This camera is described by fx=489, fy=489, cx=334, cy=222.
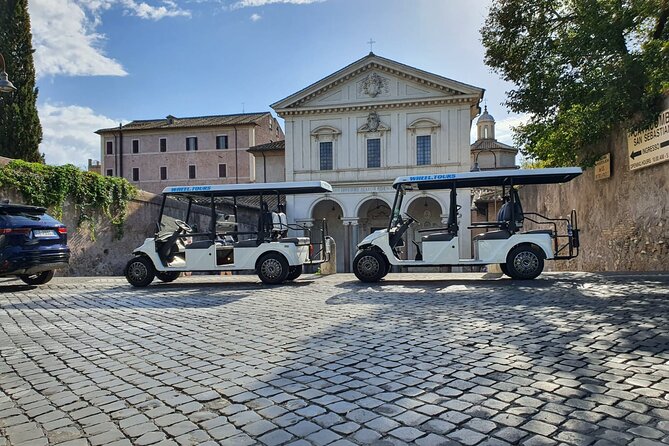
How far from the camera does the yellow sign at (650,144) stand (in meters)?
10.7

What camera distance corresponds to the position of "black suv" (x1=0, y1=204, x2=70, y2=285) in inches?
392

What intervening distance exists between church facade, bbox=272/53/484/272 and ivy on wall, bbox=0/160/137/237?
15.4m

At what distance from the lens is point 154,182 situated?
51000 millimetres

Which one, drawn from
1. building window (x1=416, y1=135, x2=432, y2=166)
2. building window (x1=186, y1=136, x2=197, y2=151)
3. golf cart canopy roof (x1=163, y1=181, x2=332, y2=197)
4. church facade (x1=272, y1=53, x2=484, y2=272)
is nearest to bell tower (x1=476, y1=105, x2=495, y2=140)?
church facade (x1=272, y1=53, x2=484, y2=272)

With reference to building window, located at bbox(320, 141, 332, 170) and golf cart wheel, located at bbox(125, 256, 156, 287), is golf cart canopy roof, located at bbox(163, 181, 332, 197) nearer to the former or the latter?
golf cart wheel, located at bbox(125, 256, 156, 287)

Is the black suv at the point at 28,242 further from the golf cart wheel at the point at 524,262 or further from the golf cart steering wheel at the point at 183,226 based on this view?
the golf cart wheel at the point at 524,262

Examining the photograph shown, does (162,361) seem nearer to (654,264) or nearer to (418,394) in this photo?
(418,394)

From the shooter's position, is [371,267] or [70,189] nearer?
[371,267]

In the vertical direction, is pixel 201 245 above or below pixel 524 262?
above

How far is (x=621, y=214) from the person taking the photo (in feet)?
42.3

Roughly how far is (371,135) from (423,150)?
3634mm

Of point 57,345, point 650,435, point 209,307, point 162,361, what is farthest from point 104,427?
point 209,307

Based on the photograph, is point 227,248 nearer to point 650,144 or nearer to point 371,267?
point 371,267

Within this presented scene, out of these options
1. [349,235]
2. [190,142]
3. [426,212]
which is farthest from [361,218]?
[190,142]
